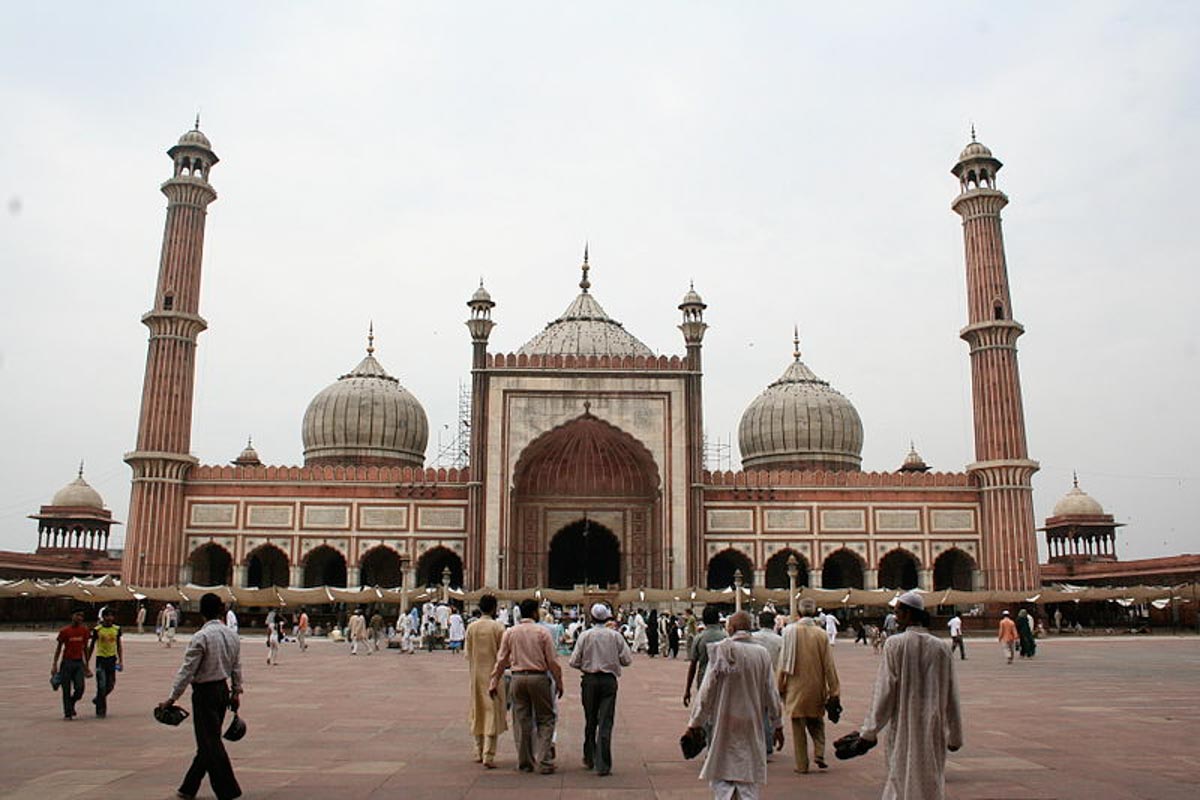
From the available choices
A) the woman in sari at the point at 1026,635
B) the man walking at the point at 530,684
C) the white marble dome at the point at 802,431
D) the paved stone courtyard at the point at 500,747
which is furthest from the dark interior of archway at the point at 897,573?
the man walking at the point at 530,684

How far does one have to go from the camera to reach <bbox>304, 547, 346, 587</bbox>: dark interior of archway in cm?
3872

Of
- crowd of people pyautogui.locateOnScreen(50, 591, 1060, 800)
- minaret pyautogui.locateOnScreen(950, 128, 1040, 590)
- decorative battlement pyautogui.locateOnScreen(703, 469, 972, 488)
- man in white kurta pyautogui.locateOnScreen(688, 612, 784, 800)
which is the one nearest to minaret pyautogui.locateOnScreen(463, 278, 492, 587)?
decorative battlement pyautogui.locateOnScreen(703, 469, 972, 488)

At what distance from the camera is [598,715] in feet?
25.6

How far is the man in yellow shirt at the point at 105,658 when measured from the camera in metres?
10.7

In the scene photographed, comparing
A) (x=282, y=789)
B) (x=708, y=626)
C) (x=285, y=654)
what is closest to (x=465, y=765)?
(x=282, y=789)

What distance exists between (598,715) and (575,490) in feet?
101

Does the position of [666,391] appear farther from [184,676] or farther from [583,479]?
[184,676]

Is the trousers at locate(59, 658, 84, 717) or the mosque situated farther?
the mosque

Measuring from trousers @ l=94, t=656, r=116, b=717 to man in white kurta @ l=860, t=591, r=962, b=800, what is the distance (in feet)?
26.9

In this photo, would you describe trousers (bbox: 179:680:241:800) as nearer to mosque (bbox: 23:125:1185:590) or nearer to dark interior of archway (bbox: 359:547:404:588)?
mosque (bbox: 23:125:1185:590)

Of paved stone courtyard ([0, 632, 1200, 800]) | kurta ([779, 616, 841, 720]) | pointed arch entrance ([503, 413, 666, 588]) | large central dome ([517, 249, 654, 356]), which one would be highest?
large central dome ([517, 249, 654, 356])

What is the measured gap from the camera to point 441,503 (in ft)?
121

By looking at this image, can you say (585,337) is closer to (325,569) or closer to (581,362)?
(581,362)

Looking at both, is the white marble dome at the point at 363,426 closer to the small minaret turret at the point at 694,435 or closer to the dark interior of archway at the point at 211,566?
the dark interior of archway at the point at 211,566
